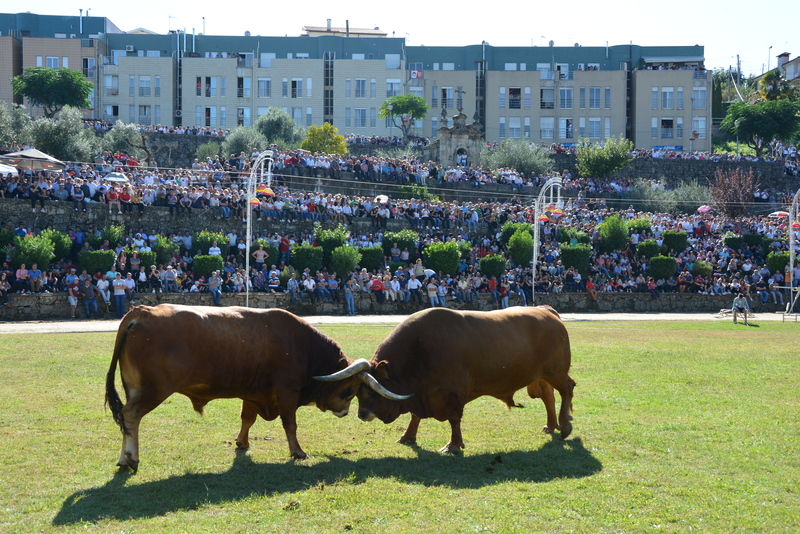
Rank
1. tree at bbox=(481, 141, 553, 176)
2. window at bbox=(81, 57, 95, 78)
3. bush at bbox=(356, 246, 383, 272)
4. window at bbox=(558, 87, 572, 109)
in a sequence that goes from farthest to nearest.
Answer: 1. window at bbox=(558, 87, 572, 109)
2. window at bbox=(81, 57, 95, 78)
3. tree at bbox=(481, 141, 553, 176)
4. bush at bbox=(356, 246, 383, 272)

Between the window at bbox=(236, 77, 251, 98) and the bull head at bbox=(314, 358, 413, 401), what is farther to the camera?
the window at bbox=(236, 77, 251, 98)

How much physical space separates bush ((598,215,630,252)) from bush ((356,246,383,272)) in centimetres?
1466

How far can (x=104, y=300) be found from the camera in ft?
98.8

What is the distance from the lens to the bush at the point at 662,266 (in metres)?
42.8

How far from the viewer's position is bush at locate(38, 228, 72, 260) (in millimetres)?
31719

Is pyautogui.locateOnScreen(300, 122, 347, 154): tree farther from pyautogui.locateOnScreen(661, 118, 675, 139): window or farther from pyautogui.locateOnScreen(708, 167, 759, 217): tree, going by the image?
pyautogui.locateOnScreen(661, 118, 675, 139): window

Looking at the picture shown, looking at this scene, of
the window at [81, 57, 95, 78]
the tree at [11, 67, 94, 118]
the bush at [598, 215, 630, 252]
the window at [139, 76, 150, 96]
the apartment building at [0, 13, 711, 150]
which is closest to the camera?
the bush at [598, 215, 630, 252]

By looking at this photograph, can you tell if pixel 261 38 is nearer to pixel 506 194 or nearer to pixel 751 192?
pixel 506 194

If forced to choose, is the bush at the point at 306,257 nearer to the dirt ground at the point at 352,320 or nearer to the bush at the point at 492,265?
the dirt ground at the point at 352,320

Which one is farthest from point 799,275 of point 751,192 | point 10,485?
point 10,485

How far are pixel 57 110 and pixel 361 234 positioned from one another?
50.4m

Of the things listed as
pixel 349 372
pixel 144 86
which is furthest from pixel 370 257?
pixel 144 86

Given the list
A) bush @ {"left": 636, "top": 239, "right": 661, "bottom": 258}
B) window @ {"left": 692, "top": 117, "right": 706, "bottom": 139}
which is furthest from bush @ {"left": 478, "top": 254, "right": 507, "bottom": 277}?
window @ {"left": 692, "top": 117, "right": 706, "bottom": 139}

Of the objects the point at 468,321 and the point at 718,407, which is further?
the point at 718,407
